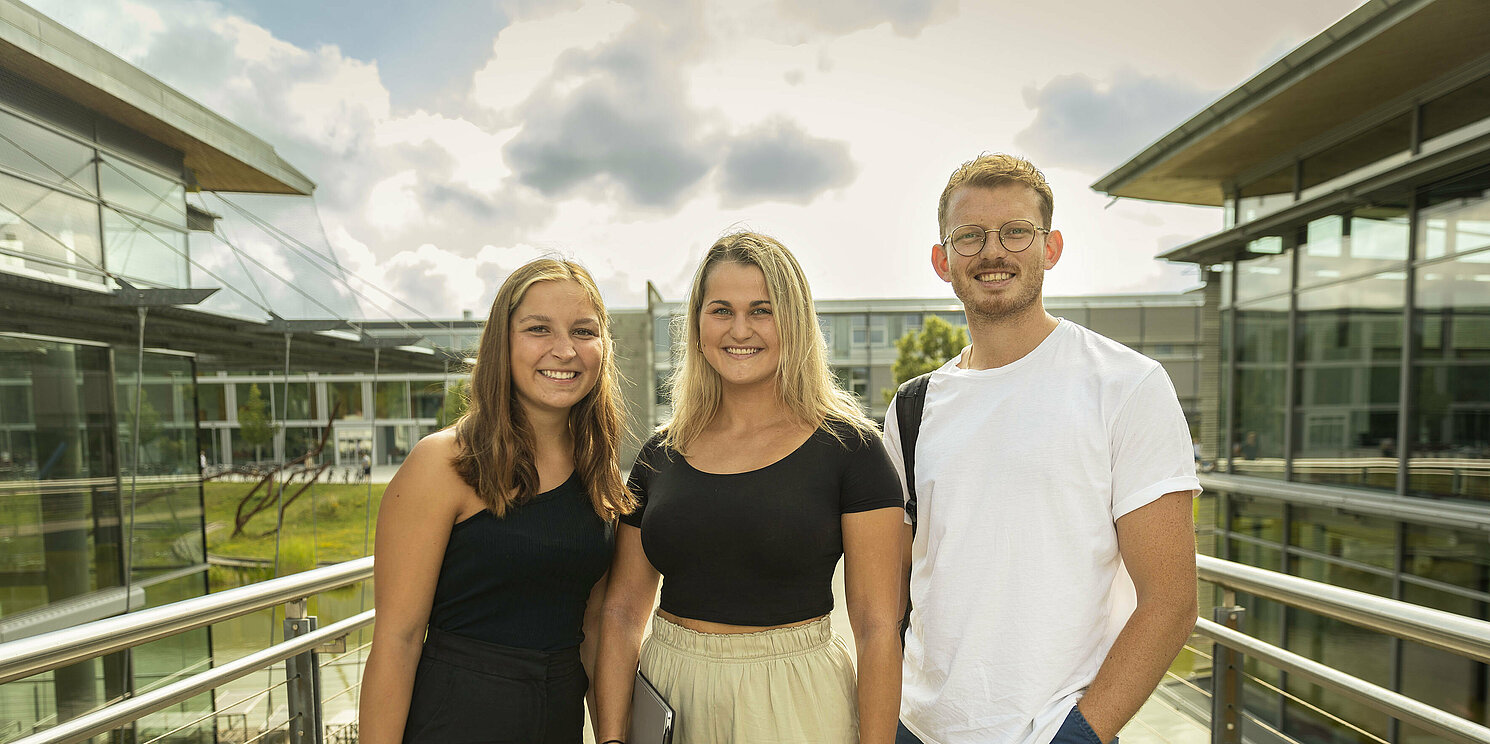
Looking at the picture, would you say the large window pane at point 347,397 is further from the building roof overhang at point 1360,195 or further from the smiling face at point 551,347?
the building roof overhang at point 1360,195

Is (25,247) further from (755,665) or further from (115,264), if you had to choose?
(755,665)

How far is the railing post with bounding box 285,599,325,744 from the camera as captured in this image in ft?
7.02

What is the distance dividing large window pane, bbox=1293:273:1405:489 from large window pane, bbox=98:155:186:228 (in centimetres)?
1251

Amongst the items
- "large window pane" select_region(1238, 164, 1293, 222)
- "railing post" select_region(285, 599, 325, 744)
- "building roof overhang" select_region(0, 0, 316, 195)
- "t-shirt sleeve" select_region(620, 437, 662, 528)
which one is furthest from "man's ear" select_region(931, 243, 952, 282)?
"large window pane" select_region(1238, 164, 1293, 222)

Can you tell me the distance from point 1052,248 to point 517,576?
1.47 metres

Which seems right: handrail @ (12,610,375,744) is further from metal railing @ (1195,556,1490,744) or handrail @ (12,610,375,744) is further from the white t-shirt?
metal railing @ (1195,556,1490,744)

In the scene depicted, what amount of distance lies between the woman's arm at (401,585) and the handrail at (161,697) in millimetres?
428

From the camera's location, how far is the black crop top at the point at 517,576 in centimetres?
163

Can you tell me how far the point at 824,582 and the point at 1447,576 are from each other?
27.6 ft

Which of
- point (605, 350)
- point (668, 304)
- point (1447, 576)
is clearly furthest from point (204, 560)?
point (668, 304)

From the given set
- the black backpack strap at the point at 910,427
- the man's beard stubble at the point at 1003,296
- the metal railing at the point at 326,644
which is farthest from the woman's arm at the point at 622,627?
the man's beard stubble at the point at 1003,296

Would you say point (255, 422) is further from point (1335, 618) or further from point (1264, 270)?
point (1264, 270)

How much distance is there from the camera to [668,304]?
27.9 meters

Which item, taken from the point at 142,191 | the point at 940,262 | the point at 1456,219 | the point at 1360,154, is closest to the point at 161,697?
the point at 940,262
